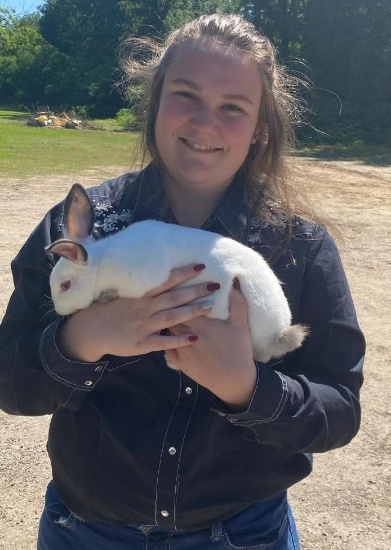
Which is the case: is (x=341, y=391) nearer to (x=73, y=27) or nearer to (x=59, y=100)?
(x=59, y=100)

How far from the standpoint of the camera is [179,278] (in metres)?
1.80

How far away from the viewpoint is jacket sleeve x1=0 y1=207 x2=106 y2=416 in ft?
6.14

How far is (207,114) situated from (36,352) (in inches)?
34.9

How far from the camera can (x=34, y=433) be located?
465cm

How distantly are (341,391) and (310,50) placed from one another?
3633 centimetres

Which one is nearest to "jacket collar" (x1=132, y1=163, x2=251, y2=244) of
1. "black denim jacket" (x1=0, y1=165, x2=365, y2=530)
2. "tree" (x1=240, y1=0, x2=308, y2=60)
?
"black denim jacket" (x1=0, y1=165, x2=365, y2=530)

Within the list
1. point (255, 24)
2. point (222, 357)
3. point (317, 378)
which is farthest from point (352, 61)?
point (222, 357)

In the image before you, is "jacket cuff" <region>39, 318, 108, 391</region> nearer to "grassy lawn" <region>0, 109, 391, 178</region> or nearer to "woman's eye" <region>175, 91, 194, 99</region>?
"woman's eye" <region>175, 91, 194, 99</region>

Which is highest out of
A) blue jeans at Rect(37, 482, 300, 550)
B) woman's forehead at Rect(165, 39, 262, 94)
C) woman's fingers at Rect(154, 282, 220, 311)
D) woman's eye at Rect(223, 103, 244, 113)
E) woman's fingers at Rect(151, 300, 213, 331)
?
woman's forehead at Rect(165, 39, 262, 94)

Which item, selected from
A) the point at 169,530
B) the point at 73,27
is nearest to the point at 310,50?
the point at 73,27

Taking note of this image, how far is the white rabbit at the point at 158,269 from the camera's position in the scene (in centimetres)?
182

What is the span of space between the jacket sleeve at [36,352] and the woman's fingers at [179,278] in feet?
0.94

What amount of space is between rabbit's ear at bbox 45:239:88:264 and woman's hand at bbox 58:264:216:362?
0.15 m

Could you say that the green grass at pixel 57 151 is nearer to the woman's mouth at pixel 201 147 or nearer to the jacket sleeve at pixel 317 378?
the woman's mouth at pixel 201 147
